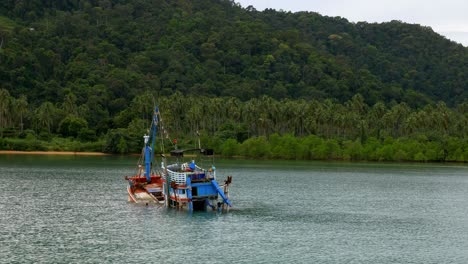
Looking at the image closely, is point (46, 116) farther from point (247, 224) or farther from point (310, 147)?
point (247, 224)

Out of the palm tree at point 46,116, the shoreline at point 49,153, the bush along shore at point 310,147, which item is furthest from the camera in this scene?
the palm tree at point 46,116

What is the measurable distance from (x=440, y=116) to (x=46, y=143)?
96324 mm

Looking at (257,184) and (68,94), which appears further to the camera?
(68,94)

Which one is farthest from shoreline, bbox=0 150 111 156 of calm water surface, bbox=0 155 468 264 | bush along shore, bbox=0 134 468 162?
calm water surface, bbox=0 155 468 264

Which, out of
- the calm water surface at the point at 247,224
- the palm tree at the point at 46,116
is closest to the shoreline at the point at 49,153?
the palm tree at the point at 46,116

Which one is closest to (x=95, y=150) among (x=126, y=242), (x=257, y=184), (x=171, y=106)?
(x=171, y=106)

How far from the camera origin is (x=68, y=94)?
198 m

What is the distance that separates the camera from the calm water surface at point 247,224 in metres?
52.1

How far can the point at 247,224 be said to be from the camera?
2525 inches

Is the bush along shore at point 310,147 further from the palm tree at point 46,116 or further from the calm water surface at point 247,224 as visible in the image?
the calm water surface at point 247,224

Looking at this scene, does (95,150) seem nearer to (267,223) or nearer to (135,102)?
(135,102)

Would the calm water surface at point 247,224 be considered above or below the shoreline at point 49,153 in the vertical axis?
below

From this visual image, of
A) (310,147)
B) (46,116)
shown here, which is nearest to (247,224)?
(310,147)

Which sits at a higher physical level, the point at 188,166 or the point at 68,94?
the point at 68,94
